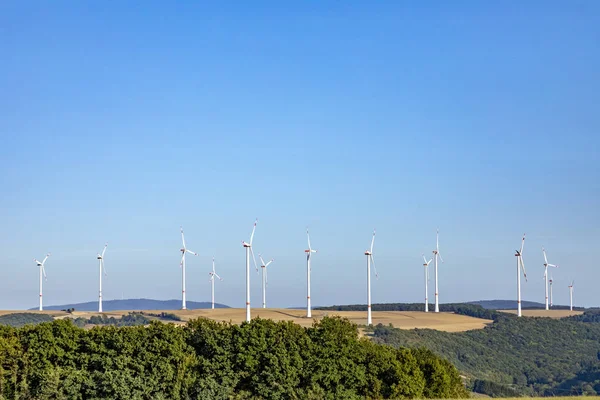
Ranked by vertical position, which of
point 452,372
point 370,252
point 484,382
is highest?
point 370,252

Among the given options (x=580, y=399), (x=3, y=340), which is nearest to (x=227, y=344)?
(x=3, y=340)

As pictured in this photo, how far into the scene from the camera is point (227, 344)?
80.9 meters

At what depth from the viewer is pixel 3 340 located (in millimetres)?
80125

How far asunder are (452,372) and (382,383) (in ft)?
64.4

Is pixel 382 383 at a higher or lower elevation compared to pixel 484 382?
higher

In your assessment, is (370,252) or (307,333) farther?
(370,252)

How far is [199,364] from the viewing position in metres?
79.7

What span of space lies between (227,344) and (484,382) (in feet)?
409

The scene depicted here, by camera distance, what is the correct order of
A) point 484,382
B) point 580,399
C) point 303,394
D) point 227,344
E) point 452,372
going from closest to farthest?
point 580,399, point 303,394, point 227,344, point 452,372, point 484,382

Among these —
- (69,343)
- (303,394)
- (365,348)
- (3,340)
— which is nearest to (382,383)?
(365,348)

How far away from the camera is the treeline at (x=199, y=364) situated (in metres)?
76.1

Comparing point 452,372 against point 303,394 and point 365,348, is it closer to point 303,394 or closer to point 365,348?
point 365,348

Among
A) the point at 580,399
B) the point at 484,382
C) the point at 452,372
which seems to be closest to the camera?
the point at 580,399

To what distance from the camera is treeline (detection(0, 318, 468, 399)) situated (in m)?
76.1
